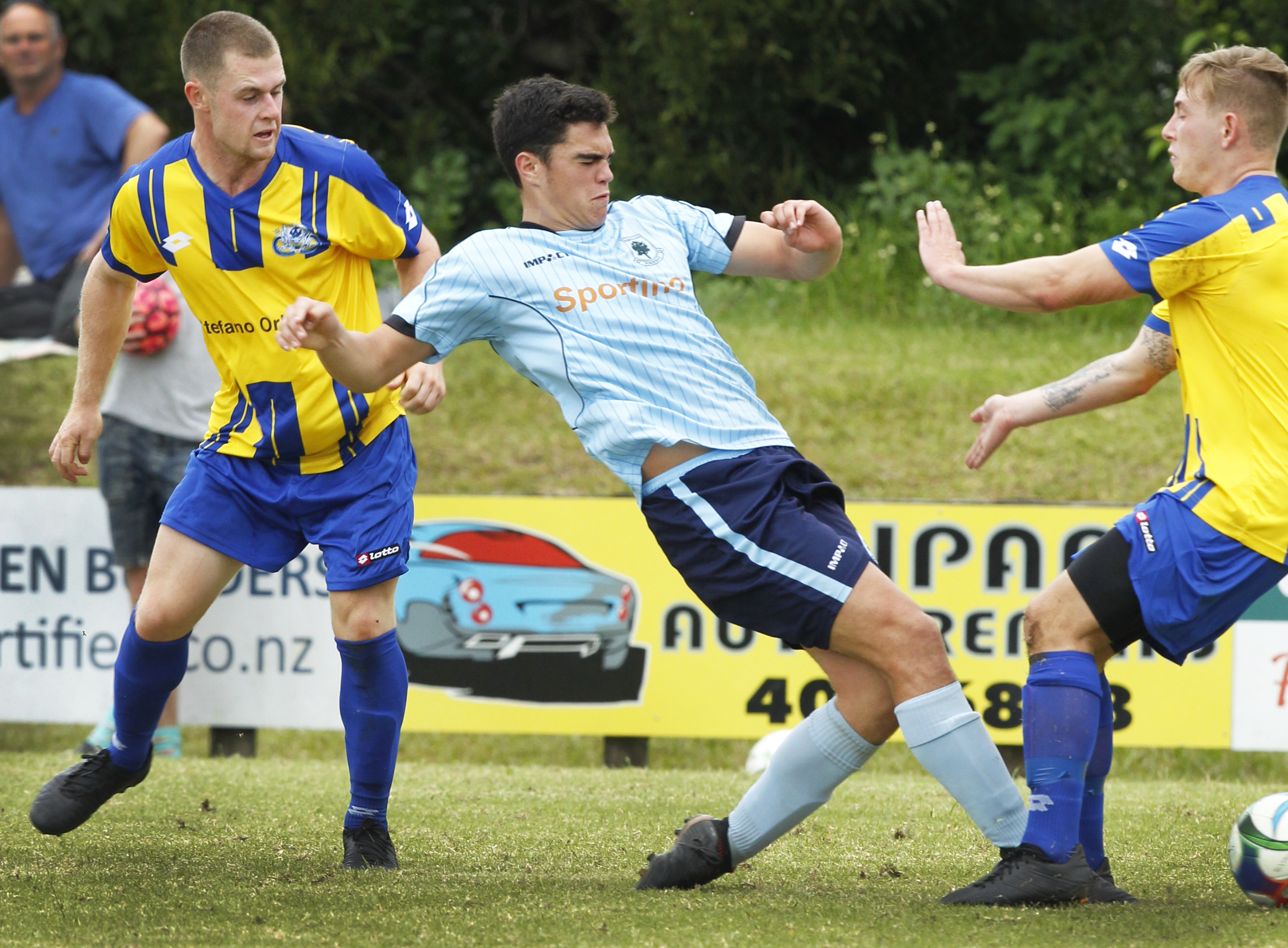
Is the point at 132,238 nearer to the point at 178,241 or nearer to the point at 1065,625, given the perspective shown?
the point at 178,241

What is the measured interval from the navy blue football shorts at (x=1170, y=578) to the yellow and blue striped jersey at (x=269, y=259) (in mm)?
1961

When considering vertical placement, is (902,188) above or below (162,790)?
above

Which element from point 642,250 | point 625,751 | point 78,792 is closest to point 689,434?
point 642,250

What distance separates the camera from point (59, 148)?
7.88 metres

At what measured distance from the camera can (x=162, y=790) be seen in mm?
5074

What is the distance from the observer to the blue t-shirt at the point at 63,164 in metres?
7.57

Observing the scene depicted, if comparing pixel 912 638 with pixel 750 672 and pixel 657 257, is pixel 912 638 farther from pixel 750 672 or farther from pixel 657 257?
pixel 750 672

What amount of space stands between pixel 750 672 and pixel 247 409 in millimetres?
3174

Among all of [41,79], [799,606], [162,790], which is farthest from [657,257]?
[41,79]

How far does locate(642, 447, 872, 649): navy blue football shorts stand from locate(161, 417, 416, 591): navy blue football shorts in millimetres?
824

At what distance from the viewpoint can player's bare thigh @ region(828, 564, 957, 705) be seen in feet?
10.5

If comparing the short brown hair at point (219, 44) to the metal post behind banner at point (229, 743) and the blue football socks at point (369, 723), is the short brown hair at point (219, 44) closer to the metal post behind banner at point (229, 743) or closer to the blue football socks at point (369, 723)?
the blue football socks at point (369, 723)

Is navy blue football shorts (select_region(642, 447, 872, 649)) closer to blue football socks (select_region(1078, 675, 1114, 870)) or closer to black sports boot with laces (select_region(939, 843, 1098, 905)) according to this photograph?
black sports boot with laces (select_region(939, 843, 1098, 905))

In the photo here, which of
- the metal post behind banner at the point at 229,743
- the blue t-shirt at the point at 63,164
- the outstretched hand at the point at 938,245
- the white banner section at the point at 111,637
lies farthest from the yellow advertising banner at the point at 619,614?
the outstretched hand at the point at 938,245
